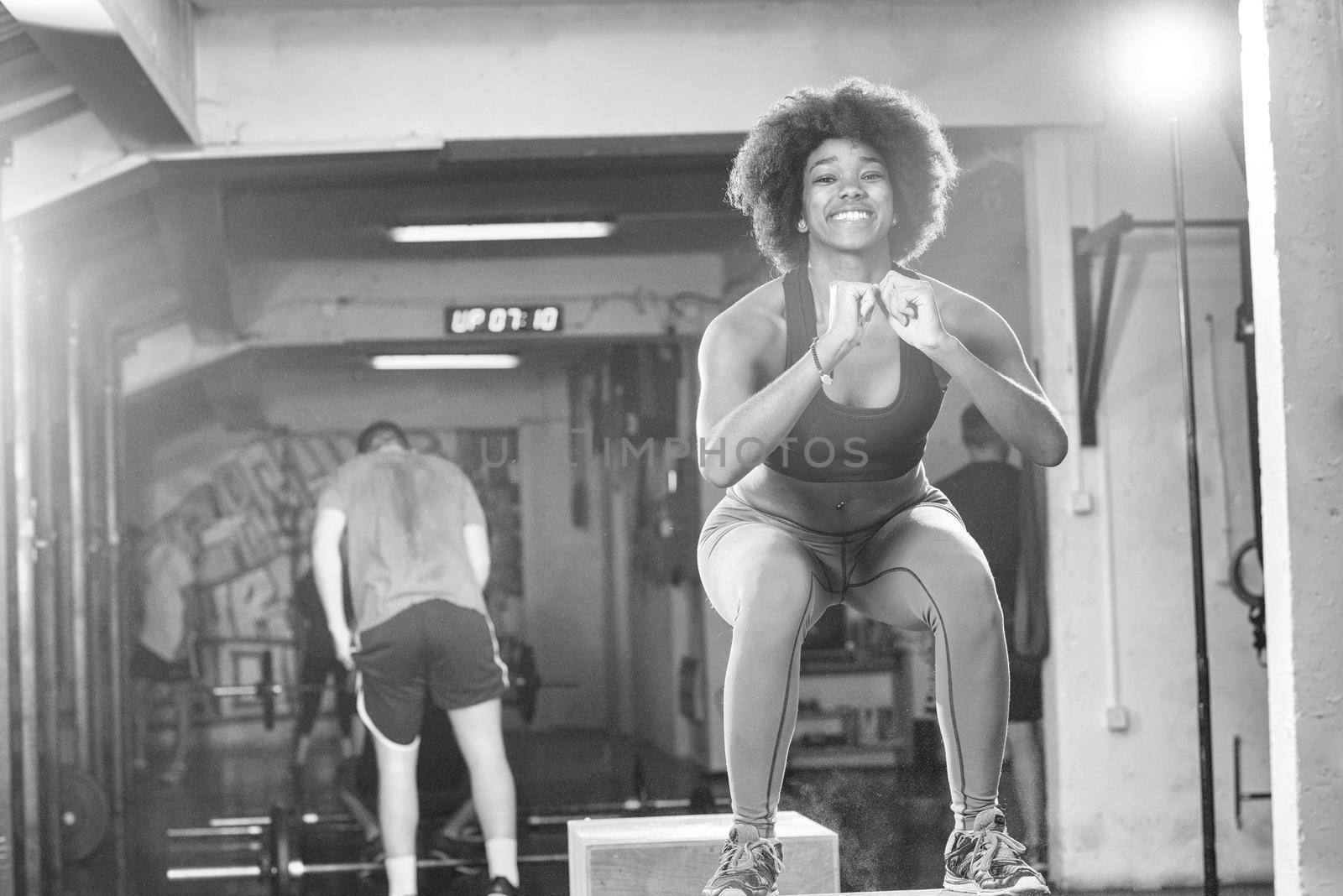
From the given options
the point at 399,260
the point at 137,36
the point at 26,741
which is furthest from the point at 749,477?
the point at 26,741

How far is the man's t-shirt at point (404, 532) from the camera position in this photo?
459cm

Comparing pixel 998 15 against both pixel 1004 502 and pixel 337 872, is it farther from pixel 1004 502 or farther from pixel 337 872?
pixel 337 872

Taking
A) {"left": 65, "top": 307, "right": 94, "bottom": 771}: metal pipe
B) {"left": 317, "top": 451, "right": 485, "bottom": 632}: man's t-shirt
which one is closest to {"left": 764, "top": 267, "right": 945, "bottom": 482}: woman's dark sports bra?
{"left": 317, "top": 451, "right": 485, "bottom": 632}: man's t-shirt

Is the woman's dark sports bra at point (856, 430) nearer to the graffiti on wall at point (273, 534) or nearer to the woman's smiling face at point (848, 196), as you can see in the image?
the woman's smiling face at point (848, 196)

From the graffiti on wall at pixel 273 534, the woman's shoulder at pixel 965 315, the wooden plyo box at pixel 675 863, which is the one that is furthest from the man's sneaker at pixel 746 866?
the graffiti on wall at pixel 273 534

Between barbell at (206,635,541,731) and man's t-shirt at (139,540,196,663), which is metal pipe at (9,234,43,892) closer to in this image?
man's t-shirt at (139,540,196,663)

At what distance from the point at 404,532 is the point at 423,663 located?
1.30 feet

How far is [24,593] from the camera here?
473cm

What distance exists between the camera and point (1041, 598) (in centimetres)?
462

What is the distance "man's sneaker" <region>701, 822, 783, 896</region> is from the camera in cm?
217

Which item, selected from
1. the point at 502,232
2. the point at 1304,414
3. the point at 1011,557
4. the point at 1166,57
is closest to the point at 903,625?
the point at 1304,414

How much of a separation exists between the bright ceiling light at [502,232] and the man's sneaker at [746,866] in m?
3.12

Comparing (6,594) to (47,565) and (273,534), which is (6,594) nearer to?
(47,565)

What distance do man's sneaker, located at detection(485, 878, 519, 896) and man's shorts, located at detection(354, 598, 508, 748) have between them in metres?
0.50
